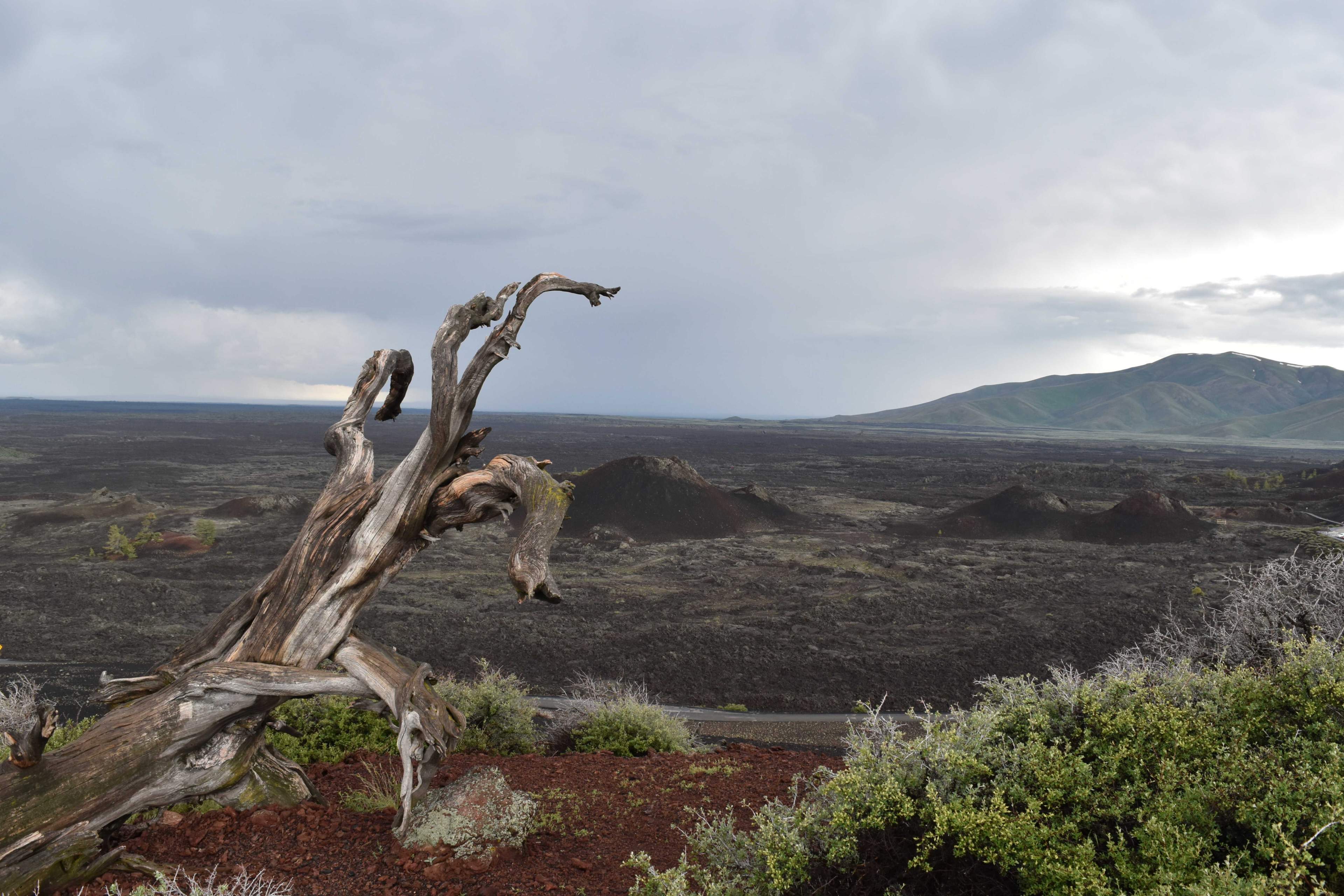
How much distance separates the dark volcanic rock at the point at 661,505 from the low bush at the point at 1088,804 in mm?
23265

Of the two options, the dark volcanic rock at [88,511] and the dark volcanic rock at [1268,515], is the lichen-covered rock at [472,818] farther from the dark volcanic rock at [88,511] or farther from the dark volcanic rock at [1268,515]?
the dark volcanic rock at [1268,515]

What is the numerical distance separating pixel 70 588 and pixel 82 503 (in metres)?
14.1

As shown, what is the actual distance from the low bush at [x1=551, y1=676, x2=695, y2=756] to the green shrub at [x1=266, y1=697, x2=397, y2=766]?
1852mm

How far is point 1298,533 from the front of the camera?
27734mm

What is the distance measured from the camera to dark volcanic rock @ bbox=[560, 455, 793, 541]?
28625 mm

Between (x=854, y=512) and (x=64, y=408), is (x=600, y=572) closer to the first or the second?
(x=854, y=512)

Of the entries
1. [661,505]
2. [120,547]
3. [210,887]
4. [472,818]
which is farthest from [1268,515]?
[120,547]

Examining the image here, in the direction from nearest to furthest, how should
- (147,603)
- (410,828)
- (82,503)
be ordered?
(410,828), (147,603), (82,503)

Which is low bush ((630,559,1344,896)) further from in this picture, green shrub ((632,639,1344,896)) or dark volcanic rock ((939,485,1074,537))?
dark volcanic rock ((939,485,1074,537))

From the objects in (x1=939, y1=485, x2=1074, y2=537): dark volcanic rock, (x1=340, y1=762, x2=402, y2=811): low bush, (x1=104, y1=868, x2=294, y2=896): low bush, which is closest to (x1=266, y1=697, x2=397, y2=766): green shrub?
(x1=340, y1=762, x2=402, y2=811): low bush

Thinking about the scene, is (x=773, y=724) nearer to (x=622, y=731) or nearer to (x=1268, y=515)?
(x=622, y=731)

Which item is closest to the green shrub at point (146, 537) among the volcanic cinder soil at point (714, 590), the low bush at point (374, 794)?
the volcanic cinder soil at point (714, 590)

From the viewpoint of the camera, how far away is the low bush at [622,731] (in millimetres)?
7973

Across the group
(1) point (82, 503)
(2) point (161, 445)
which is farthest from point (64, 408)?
(1) point (82, 503)
